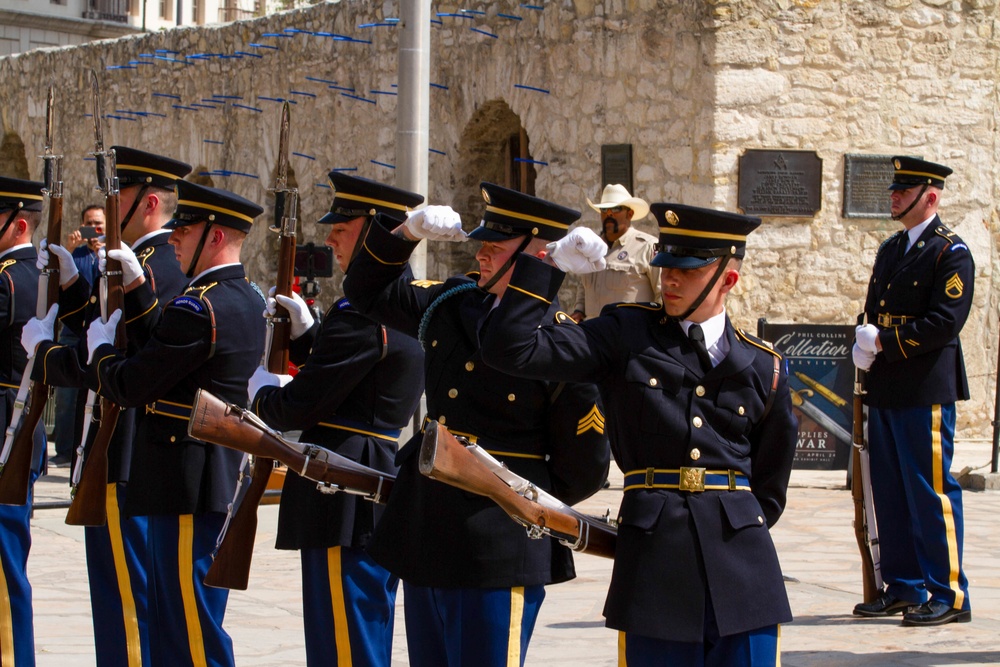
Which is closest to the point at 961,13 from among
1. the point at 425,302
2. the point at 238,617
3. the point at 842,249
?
the point at 842,249

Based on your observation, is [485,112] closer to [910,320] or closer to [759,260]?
[759,260]

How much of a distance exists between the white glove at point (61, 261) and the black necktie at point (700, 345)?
2.66 m

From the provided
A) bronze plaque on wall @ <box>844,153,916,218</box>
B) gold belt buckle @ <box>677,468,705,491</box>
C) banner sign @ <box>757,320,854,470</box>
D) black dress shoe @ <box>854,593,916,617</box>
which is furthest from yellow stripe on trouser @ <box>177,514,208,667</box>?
bronze plaque on wall @ <box>844,153,916,218</box>

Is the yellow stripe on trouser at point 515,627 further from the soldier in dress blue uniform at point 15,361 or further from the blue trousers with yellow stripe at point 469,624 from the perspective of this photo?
the soldier in dress blue uniform at point 15,361

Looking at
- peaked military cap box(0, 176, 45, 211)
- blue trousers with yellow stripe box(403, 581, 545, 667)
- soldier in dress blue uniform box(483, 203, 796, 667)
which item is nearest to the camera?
soldier in dress blue uniform box(483, 203, 796, 667)

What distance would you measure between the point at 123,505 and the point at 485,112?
31.2 feet

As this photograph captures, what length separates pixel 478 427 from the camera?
416 cm

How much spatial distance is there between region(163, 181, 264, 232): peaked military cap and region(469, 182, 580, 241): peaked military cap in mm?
1149

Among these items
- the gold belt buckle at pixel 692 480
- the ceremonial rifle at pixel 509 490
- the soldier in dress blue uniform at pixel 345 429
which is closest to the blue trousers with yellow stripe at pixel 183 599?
the soldier in dress blue uniform at pixel 345 429

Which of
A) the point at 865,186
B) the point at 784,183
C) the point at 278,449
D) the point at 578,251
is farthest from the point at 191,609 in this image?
the point at 865,186

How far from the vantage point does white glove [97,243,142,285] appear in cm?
508

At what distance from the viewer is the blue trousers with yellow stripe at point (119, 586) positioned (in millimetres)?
5215

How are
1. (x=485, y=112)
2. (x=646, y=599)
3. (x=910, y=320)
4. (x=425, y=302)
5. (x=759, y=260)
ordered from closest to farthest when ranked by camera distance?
(x=646, y=599) < (x=425, y=302) < (x=910, y=320) < (x=759, y=260) < (x=485, y=112)

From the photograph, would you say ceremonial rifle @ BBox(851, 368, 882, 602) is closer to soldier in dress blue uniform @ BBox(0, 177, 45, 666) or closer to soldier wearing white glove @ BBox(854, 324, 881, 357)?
soldier wearing white glove @ BBox(854, 324, 881, 357)
